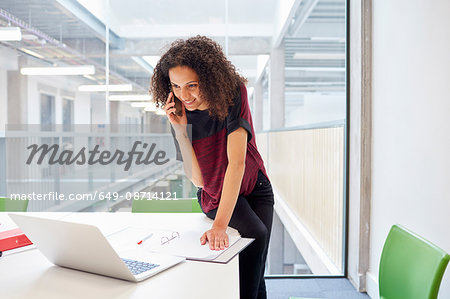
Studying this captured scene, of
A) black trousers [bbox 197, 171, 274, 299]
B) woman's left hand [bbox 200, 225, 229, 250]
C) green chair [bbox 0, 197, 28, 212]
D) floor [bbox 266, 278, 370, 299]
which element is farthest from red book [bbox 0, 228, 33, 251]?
floor [bbox 266, 278, 370, 299]

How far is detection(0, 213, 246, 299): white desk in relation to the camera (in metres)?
0.88

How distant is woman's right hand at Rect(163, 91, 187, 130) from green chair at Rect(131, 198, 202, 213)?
758mm

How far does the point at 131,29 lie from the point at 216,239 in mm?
2438

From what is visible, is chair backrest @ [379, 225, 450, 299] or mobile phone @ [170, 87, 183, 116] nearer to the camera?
chair backrest @ [379, 225, 450, 299]

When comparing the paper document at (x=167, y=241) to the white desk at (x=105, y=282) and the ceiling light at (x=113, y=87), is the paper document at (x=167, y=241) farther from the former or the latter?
the ceiling light at (x=113, y=87)

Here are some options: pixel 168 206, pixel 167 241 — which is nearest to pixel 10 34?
pixel 168 206

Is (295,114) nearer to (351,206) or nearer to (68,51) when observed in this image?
(351,206)

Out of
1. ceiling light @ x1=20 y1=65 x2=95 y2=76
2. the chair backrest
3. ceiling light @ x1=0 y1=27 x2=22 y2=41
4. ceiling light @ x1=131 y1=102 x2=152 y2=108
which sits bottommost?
the chair backrest

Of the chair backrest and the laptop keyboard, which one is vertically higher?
the laptop keyboard

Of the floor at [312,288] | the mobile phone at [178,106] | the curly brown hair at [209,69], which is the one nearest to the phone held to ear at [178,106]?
the mobile phone at [178,106]

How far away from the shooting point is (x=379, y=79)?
2.56 m

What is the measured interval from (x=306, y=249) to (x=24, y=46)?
3055 mm

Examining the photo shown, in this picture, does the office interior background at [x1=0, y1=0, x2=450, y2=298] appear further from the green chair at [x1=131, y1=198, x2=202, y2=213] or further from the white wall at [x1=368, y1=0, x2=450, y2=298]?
the green chair at [x1=131, y1=198, x2=202, y2=213]

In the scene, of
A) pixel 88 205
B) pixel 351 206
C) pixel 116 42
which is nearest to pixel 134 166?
pixel 88 205
